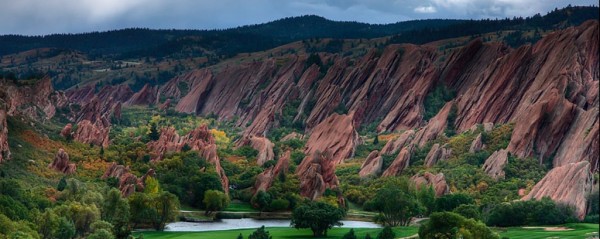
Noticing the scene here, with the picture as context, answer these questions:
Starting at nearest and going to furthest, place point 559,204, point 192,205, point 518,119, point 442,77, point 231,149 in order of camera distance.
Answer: point 559,204 → point 192,205 → point 518,119 → point 231,149 → point 442,77

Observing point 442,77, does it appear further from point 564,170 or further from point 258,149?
point 564,170

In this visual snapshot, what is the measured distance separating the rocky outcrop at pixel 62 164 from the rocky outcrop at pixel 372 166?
35.4 m

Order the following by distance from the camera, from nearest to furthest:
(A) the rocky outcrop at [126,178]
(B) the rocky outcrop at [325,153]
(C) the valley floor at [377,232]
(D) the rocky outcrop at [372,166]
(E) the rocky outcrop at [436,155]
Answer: (C) the valley floor at [377,232] → (A) the rocky outcrop at [126,178] → (B) the rocky outcrop at [325,153] → (E) the rocky outcrop at [436,155] → (D) the rocky outcrop at [372,166]

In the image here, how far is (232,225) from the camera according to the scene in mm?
105500

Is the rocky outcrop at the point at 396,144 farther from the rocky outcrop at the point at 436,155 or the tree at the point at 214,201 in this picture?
the tree at the point at 214,201

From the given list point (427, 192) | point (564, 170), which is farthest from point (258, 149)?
point (564, 170)

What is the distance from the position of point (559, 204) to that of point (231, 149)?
7869 centimetres

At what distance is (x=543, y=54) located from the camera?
152625mm

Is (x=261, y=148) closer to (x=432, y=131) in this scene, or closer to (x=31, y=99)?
(x=432, y=131)

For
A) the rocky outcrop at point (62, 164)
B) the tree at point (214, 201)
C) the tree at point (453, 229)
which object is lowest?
the tree at point (453, 229)

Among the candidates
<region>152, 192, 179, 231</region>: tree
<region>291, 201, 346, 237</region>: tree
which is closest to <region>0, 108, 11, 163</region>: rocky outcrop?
<region>152, 192, 179, 231</region>: tree

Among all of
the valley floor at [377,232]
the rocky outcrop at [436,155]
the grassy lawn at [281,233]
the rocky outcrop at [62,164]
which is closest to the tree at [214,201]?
the valley floor at [377,232]

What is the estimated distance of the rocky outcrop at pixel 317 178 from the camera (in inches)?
4656

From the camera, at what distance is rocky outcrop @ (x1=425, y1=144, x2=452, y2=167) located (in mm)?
128375
